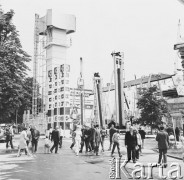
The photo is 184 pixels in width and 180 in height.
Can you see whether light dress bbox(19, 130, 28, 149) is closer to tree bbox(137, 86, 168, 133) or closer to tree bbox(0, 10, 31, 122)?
tree bbox(0, 10, 31, 122)

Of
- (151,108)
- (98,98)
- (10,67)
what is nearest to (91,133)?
(10,67)

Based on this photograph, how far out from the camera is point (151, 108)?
127 ft

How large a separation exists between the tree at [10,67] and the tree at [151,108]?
53.0ft

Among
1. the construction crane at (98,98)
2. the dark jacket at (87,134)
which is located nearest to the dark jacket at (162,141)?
the dark jacket at (87,134)

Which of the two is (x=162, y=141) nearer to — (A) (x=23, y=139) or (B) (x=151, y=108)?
(A) (x=23, y=139)

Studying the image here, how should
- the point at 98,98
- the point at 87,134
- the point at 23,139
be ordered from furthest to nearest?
the point at 98,98 < the point at 87,134 < the point at 23,139

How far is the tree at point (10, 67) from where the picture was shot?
27.2 meters

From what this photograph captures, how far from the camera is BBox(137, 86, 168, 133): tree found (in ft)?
125

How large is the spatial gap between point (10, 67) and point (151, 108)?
62.4 feet

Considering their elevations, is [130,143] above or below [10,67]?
below

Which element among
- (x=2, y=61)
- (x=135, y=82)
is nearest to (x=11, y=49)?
(x=2, y=61)

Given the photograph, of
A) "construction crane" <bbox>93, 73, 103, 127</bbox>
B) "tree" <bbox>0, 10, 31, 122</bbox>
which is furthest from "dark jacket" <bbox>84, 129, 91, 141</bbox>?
"construction crane" <bbox>93, 73, 103, 127</bbox>

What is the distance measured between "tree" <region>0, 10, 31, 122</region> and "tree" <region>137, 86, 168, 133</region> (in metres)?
16.2

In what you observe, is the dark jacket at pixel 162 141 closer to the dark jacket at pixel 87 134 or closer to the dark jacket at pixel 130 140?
the dark jacket at pixel 130 140
